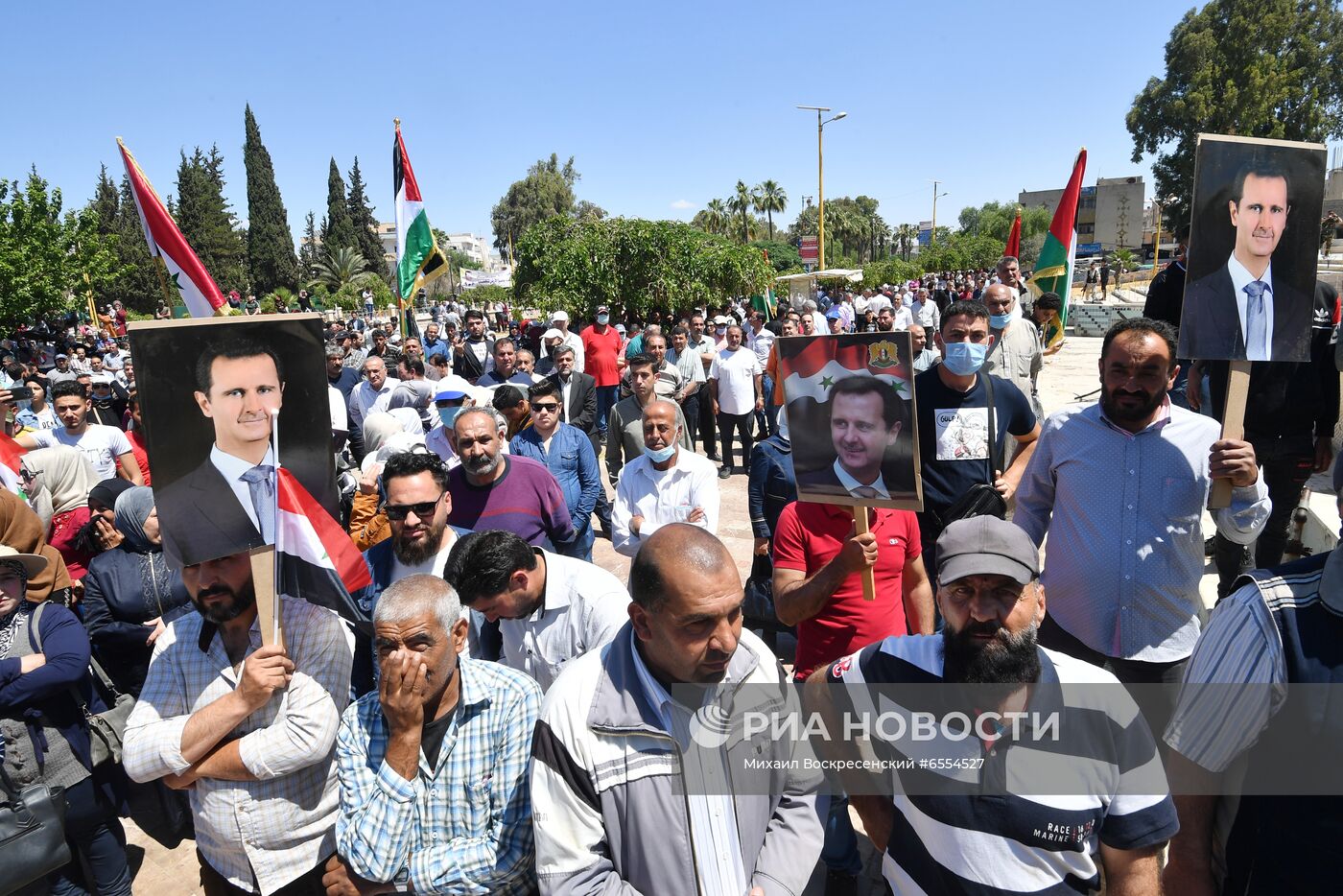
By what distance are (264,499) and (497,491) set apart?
166 centimetres

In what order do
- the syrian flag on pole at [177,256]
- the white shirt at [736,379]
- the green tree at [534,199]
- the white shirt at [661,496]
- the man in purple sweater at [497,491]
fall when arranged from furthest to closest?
1. the green tree at [534,199]
2. the white shirt at [736,379]
3. the white shirt at [661,496]
4. the syrian flag on pole at [177,256]
5. the man in purple sweater at [497,491]

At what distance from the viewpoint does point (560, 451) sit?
213 inches

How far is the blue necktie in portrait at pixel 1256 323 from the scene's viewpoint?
2.87m

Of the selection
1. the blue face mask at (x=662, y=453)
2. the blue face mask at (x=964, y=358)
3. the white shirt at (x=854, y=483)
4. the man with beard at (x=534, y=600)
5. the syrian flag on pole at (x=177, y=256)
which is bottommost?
the man with beard at (x=534, y=600)

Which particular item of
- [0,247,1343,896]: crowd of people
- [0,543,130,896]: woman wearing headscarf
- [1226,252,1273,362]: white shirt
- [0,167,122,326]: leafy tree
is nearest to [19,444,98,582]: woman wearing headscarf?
[0,247,1343,896]: crowd of people

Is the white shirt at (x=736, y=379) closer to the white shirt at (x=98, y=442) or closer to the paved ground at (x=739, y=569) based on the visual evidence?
the paved ground at (x=739, y=569)

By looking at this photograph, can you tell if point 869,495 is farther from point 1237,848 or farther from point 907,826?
point 1237,848

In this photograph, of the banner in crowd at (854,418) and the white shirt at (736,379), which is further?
the white shirt at (736,379)

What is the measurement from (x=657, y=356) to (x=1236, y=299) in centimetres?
657

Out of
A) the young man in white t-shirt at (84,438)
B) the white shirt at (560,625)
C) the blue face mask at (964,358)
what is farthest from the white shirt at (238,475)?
the young man in white t-shirt at (84,438)

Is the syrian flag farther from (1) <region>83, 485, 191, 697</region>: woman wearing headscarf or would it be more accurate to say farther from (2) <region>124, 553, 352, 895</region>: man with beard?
(1) <region>83, 485, 191, 697</region>: woman wearing headscarf

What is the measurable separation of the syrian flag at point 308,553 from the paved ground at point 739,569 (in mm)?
1808

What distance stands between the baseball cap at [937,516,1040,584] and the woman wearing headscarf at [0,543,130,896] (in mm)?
3243

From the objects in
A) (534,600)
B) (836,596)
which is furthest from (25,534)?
(836,596)
